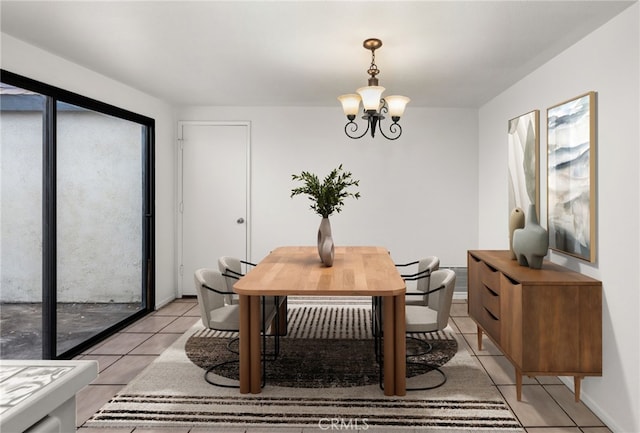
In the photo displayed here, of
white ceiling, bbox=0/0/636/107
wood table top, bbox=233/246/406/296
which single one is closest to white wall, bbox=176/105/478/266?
white ceiling, bbox=0/0/636/107

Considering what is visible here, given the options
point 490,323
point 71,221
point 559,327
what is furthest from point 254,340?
point 71,221

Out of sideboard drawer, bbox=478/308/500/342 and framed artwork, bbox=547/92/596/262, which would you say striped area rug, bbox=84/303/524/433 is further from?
framed artwork, bbox=547/92/596/262

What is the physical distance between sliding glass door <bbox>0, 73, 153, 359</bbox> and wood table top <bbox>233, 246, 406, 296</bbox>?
69.9 inches

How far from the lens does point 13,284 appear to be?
333 centimetres

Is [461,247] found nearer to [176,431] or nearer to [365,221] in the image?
[365,221]

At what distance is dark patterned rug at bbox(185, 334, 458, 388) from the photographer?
3.21 meters

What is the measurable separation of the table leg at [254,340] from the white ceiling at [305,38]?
1.85m

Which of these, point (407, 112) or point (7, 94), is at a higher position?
point (407, 112)

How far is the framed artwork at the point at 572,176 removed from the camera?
2.85 m

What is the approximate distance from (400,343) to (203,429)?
133cm

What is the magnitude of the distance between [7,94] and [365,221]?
159 inches

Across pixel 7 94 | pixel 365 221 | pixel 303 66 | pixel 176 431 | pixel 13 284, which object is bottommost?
pixel 176 431

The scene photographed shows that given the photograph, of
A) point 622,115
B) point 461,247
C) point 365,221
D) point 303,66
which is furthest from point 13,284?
point 461,247

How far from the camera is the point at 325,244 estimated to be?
3.45m
